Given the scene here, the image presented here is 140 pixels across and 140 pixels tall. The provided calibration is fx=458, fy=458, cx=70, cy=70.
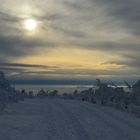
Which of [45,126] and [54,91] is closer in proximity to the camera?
[45,126]

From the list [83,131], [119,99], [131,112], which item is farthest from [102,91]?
[83,131]

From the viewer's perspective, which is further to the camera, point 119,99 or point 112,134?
point 119,99

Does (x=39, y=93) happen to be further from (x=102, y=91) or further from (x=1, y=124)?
(x=1, y=124)

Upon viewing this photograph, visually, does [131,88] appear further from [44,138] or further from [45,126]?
[44,138]

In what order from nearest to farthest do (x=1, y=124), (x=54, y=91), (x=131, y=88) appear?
(x=1, y=124) → (x=131, y=88) → (x=54, y=91)

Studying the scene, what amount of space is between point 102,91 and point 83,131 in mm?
41282

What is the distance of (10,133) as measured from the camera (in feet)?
77.4

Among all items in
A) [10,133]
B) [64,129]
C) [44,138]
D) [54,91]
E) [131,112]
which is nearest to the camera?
[44,138]

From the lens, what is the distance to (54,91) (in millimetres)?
94250

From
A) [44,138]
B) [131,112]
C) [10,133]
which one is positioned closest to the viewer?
[44,138]

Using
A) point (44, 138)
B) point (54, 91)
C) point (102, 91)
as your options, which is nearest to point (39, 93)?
point (54, 91)

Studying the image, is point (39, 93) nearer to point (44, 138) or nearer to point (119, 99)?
point (119, 99)

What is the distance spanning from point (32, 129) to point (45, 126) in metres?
1.50

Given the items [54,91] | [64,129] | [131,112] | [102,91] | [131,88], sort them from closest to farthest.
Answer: [64,129]
[131,112]
[131,88]
[102,91]
[54,91]
